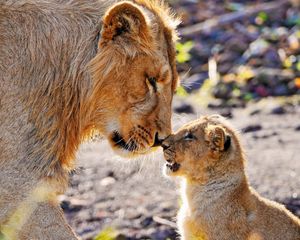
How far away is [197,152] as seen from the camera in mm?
5805

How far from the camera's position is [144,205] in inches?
275

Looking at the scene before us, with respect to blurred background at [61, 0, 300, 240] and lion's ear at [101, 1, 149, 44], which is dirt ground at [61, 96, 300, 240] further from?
lion's ear at [101, 1, 149, 44]

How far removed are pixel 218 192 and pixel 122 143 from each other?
22.6 inches

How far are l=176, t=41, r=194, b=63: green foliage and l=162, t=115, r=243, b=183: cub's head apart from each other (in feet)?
13.6

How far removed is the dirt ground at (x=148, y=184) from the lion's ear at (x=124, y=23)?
0.78m

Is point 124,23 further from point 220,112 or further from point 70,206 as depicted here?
point 220,112

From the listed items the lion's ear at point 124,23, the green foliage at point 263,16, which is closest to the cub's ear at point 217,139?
the lion's ear at point 124,23

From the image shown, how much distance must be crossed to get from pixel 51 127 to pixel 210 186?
Result: 0.92 metres

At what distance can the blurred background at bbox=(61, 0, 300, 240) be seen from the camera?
22.5ft

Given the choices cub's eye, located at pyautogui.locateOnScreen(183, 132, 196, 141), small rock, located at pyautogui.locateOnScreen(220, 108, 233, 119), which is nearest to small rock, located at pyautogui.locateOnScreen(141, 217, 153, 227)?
cub's eye, located at pyautogui.locateOnScreen(183, 132, 196, 141)

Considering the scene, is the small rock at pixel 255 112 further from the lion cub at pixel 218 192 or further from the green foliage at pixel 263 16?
the lion cub at pixel 218 192

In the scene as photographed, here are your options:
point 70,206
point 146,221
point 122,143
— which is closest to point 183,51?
point 70,206

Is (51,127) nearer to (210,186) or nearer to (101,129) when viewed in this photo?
(101,129)

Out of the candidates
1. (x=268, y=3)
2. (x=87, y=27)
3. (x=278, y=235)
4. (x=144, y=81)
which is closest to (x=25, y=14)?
(x=87, y=27)
